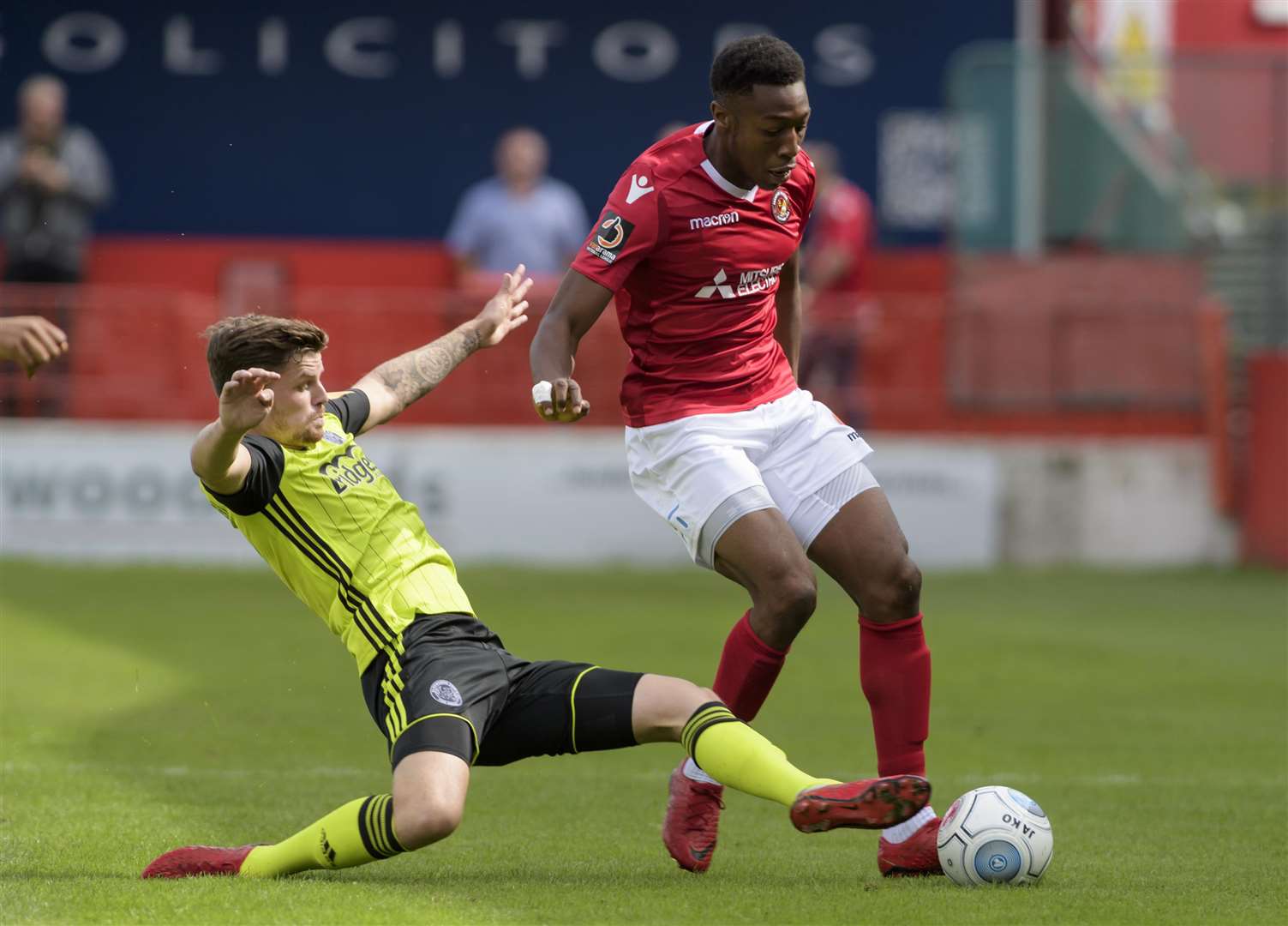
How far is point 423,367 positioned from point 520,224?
9.56 m

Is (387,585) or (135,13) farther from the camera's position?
(135,13)

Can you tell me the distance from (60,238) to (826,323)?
5.75m

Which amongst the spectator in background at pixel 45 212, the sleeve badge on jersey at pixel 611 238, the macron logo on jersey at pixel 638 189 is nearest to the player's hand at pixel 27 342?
the sleeve badge on jersey at pixel 611 238

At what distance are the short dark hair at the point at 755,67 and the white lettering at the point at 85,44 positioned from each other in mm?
13606

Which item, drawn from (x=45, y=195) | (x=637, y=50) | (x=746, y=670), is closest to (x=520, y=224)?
(x=45, y=195)

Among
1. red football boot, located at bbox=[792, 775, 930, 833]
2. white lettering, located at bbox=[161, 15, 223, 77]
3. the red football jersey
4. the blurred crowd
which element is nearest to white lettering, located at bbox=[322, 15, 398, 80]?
white lettering, located at bbox=[161, 15, 223, 77]

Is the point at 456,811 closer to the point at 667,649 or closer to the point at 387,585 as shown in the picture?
the point at 387,585

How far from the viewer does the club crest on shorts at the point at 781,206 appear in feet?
20.2

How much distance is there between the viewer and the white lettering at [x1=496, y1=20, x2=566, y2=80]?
1862cm

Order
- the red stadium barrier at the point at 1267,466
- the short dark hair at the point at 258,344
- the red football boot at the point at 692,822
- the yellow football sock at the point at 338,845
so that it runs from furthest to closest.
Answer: the red stadium barrier at the point at 1267,466 → the red football boot at the point at 692,822 → the short dark hair at the point at 258,344 → the yellow football sock at the point at 338,845

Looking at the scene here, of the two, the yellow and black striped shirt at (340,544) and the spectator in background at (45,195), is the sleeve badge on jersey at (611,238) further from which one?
the spectator in background at (45,195)

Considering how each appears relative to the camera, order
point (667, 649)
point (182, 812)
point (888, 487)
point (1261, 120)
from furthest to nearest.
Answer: point (1261, 120), point (888, 487), point (667, 649), point (182, 812)

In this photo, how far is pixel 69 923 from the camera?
15.6 feet

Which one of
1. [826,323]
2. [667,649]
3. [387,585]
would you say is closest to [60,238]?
[826,323]
